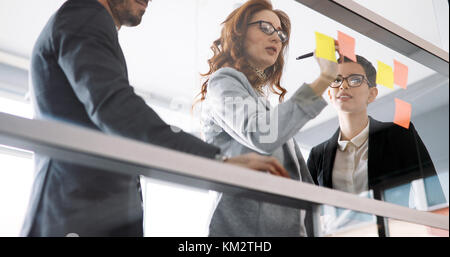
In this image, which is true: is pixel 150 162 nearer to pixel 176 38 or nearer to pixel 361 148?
pixel 176 38

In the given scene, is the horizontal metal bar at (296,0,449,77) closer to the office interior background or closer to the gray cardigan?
the office interior background

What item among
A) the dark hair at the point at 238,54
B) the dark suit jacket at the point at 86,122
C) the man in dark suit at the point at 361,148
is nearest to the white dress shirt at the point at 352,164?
the man in dark suit at the point at 361,148

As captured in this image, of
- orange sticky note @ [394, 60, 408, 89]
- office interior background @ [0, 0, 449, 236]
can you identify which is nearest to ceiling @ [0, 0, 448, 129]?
office interior background @ [0, 0, 449, 236]

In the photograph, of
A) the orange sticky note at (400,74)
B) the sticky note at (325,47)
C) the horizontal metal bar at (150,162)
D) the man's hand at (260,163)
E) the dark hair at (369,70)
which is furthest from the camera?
the orange sticky note at (400,74)

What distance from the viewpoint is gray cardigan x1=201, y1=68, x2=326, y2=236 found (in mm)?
689

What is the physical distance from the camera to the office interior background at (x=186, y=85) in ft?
2.10

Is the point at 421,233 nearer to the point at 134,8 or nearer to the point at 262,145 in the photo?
the point at 262,145

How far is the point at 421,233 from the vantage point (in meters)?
0.87

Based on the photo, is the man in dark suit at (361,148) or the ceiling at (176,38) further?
A: the man in dark suit at (361,148)

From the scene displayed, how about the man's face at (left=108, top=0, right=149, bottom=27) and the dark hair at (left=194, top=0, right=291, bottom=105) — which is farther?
the dark hair at (left=194, top=0, right=291, bottom=105)

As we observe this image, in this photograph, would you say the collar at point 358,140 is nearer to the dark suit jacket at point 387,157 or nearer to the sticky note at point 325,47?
→ the dark suit jacket at point 387,157

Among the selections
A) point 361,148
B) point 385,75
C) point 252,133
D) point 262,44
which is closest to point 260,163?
point 252,133

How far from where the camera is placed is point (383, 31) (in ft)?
3.65

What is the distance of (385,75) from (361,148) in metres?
0.22
